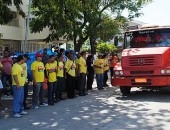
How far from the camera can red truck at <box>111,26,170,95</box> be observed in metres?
12.4

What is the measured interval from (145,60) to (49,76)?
3.45 meters

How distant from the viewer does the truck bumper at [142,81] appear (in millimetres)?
12328

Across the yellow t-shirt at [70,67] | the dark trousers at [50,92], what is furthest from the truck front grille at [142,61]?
the dark trousers at [50,92]

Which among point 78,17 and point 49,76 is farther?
point 78,17

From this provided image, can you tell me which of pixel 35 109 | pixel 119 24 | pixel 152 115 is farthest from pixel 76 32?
pixel 152 115

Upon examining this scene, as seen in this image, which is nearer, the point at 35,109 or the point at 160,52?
the point at 35,109

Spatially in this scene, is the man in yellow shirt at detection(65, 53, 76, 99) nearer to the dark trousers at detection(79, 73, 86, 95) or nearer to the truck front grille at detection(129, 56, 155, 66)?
the dark trousers at detection(79, 73, 86, 95)

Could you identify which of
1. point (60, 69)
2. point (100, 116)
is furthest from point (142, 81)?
point (100, 116)

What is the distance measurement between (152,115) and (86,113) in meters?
1.76

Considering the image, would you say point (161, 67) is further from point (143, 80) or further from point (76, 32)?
point (76, 32)

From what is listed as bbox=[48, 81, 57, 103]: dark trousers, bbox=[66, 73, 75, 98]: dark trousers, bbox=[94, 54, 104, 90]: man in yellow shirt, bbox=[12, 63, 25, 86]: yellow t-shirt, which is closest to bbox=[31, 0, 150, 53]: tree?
bbox=[94, 54, 104, 90]: man in yellow shirt

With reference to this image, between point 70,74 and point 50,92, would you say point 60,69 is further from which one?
point 50,92

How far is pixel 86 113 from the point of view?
9766mm

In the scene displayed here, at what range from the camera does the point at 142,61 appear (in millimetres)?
12688
